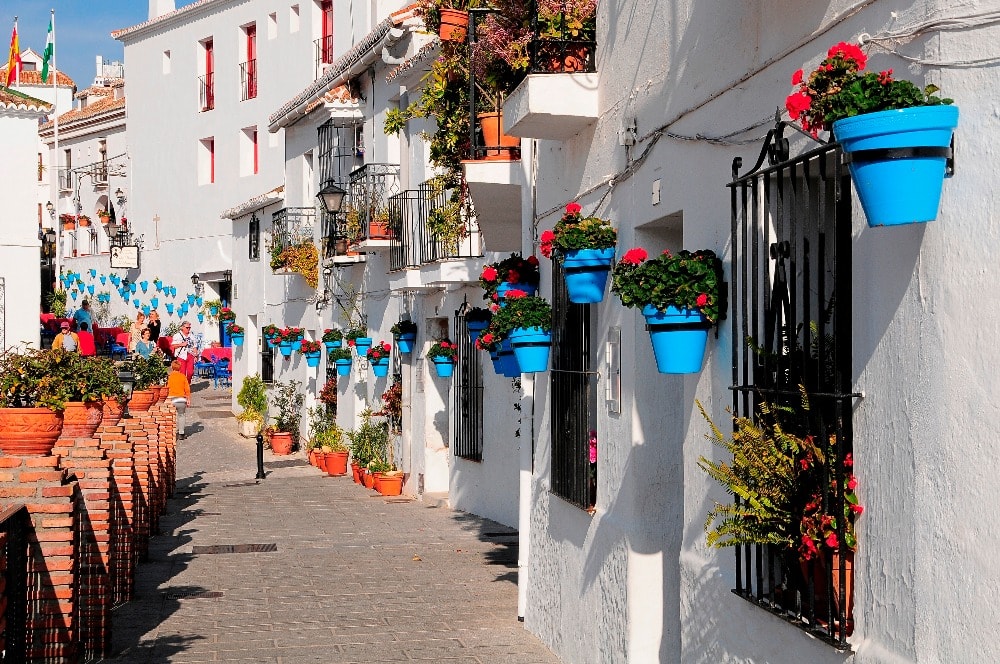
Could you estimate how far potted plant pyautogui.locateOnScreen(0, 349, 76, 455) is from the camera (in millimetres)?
7828

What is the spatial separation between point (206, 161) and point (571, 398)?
1375 inches

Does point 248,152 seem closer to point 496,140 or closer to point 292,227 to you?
point 292,227

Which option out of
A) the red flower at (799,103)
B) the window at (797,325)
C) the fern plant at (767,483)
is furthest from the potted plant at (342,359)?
the red flower at (799,103)

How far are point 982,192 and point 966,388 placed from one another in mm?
610

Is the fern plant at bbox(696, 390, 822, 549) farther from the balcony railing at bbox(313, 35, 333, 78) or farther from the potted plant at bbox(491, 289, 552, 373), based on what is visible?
the balcony railing at bbox(313, 35, 333, 78)

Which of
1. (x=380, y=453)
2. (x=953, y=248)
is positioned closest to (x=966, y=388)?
(x=953, y=248)

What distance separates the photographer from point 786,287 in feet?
17.2

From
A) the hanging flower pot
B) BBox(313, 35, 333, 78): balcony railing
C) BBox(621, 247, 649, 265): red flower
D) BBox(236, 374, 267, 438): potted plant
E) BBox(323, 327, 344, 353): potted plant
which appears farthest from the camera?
Answer: BBox(313, 35, 333, 78): balcony railing

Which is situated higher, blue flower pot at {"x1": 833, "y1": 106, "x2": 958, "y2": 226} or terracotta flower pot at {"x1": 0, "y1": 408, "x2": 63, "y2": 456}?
blue flower pot at {"x1": 833, "y1": 106, "x2": 958, "y2": 226}

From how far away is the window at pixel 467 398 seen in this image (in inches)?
655

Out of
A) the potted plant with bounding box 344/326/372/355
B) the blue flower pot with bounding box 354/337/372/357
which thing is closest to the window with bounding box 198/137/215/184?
the potted plant with bounding box 344/326/372/355

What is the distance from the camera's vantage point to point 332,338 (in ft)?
75.0

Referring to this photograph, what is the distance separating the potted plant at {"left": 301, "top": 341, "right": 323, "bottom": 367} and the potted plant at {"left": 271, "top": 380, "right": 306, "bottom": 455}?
1210mm

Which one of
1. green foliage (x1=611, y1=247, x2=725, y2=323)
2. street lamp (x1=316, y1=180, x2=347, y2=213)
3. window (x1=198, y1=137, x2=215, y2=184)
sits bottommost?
green foliage (x1=611, y1=247, x2=725, y2=323)
